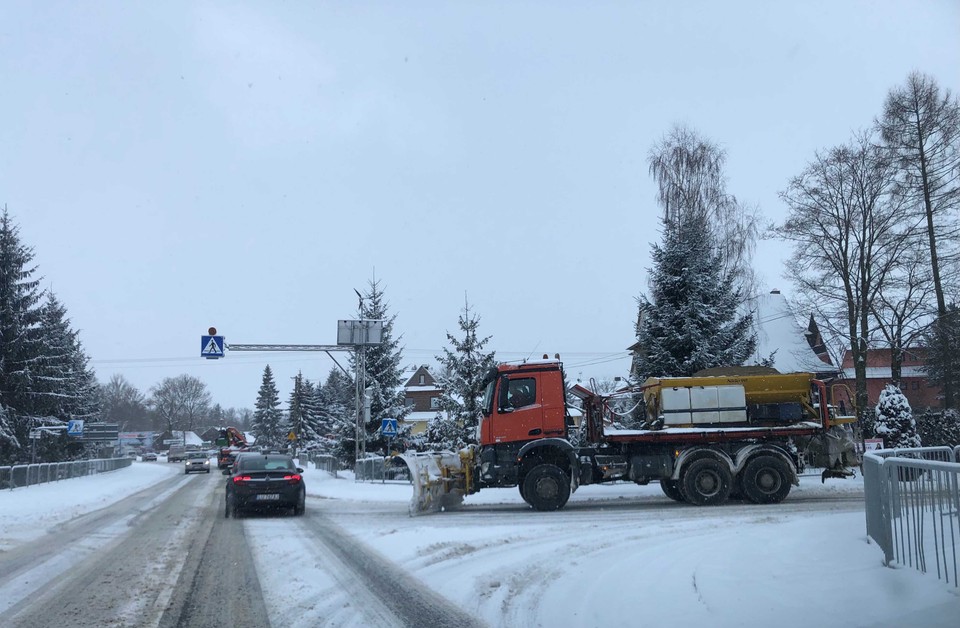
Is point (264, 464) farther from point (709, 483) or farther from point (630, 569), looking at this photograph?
point (630, 569)

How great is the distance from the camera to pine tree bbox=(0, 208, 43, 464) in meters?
39.1

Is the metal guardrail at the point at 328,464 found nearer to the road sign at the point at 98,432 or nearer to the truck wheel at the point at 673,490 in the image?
the road sign at the point at 98,432

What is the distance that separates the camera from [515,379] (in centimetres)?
1652

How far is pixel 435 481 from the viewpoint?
56.2 feet

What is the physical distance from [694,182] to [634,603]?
30.8 m

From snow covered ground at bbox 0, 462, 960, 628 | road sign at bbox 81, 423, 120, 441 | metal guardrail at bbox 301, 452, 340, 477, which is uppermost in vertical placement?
road sign at bbox 81, 423, 120, 441

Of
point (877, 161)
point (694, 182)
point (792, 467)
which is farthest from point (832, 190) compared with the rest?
point (792, 467)

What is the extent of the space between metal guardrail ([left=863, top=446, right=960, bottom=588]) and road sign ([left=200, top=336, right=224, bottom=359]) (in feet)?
81.5

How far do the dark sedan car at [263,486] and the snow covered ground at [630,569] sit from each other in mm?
1406

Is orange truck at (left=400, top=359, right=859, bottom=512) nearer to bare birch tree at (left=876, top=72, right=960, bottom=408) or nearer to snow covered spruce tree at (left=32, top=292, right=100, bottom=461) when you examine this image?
bare birch tree at (left=876, top=72, right=960, bottom=408)

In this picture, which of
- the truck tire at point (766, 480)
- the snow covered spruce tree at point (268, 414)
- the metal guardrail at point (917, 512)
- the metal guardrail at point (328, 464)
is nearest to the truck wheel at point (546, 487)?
the truck tire at point (766, 480)

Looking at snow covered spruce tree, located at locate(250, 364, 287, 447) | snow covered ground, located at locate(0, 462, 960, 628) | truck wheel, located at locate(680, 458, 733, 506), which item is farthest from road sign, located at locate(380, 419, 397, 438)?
snow covered spruce tree, located at locate(250, 364, 287, 447)

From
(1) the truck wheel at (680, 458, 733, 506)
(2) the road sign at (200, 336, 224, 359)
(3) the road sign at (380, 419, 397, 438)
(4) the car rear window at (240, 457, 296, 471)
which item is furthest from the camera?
(3) the road sign at (380, 419, 397, 438)

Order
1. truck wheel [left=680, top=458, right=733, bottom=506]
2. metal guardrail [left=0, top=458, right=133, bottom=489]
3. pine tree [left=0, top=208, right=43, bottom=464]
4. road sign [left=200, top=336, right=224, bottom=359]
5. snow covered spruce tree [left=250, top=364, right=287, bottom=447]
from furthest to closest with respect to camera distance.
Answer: snow covered spruce tree [left=250, top=364, right=287, bottom=447]
pine tree [left=0, top=208, right=43, bottom=464]
metal guardrail [left=0, top=458, right=133, bottom=489]
road sign [left=200, top=336, right=224, bottom=359]
truck wheel [left=680, top=458, right=733, bottom=506]
